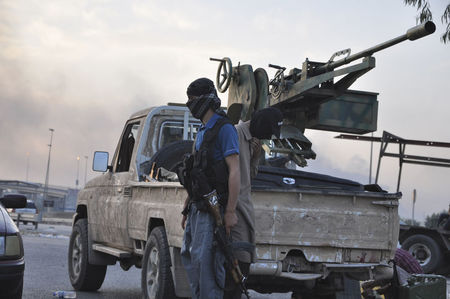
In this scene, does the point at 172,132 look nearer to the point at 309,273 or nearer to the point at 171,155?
the point at 171,155

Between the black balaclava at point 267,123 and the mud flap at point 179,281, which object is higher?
the black balaclava at point 267,123

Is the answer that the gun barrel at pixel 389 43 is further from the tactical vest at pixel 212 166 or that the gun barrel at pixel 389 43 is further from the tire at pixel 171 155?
the tactical vest at pixel 212 166

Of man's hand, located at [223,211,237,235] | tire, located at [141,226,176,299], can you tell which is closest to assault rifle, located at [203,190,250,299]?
man's hand, located at [223,211,237,235]

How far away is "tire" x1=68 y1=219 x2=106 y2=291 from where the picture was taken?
9969mm

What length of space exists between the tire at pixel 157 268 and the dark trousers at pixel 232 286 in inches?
70.3

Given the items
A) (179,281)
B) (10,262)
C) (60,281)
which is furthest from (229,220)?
(60,281)

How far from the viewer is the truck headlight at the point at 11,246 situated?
20.5 feet

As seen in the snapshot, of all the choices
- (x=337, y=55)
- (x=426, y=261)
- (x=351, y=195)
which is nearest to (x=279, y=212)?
(x=351, y=195)

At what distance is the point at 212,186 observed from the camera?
17.2 feet

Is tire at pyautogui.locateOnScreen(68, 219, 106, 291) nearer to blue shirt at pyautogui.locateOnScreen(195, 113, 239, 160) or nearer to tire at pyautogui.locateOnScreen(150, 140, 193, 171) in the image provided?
tire at pyautogui.locateOnScreen(150, 140, 193, 171)

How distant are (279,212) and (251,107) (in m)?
3.96

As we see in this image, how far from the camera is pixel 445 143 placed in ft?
63.2

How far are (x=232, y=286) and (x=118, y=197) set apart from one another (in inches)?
162

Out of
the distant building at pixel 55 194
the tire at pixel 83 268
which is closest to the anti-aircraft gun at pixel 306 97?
the tire at pixel 83 268
